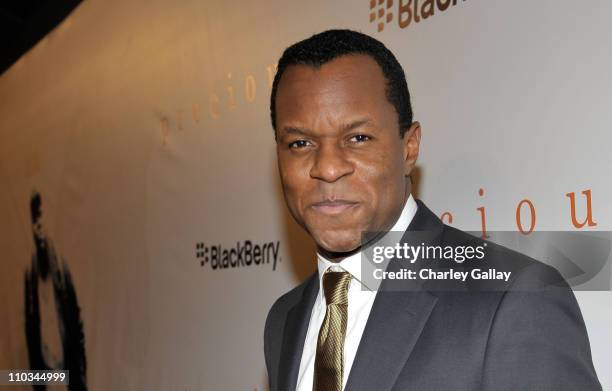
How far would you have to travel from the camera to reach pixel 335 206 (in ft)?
3.33

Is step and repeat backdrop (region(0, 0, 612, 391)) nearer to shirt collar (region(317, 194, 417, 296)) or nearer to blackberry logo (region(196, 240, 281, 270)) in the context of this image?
blackberry logo (region(196, 240, 281, 270))

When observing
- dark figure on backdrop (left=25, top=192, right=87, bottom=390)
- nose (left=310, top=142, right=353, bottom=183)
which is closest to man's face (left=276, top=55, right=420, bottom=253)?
nose (left=310, top=142, right=353, bottom=183)

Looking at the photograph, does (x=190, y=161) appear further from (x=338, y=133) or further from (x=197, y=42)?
(x=338, y=133)

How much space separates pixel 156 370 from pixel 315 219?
64.5 inches

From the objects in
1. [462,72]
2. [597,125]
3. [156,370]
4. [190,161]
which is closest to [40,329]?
[156,370]

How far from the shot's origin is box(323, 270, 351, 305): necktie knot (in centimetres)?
108

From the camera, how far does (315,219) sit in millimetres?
1029

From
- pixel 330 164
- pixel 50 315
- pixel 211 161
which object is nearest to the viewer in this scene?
pixel 330 164

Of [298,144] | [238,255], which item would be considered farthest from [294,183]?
[238,255]

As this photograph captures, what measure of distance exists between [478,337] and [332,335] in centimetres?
23

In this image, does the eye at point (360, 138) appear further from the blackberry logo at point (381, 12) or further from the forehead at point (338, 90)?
the blackberry logo at point (381, 12)

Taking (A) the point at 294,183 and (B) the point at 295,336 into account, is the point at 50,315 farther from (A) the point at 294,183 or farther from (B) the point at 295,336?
(A) the point at 294,183

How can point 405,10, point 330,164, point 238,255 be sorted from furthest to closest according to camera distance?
point 238,255 → point 405,10 → point 330,164

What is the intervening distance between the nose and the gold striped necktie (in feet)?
0.52
